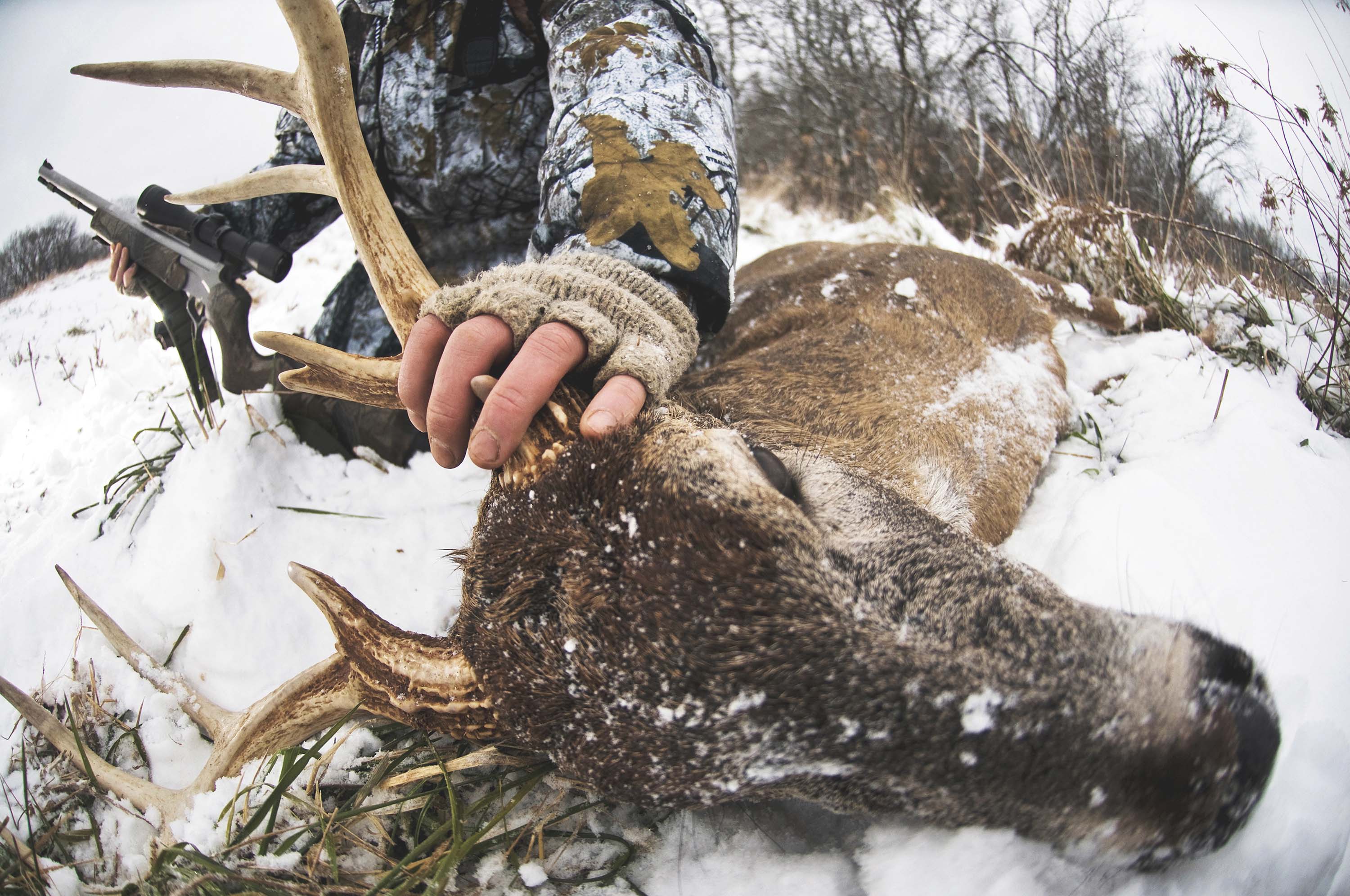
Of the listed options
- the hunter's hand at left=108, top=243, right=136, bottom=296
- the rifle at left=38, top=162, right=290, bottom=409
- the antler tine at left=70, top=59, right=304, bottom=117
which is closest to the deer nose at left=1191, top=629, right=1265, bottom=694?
the antler tine at left=70, top=59, right=304, bottom=117

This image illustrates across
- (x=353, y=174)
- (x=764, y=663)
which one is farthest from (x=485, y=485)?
(x=764, y=663)

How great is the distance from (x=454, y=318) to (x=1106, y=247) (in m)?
4.03

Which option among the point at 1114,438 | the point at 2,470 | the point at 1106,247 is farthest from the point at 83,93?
the point at 1106,247

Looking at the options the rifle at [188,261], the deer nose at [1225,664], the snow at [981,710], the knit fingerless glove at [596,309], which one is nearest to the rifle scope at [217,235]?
the rifle at [188,261]

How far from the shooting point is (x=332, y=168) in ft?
5.93

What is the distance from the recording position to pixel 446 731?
58.9 inches

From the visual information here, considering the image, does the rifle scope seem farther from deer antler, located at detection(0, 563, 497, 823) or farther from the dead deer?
deer antler, located at detection(0, 563, 497, 823)

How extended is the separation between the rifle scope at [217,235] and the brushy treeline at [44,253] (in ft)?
0.85

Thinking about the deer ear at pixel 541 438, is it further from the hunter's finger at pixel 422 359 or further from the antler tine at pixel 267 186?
the antler tine at pixel 267 186

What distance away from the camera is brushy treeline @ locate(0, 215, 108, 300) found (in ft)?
7.55

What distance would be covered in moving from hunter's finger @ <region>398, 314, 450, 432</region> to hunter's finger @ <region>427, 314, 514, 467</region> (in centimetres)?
6

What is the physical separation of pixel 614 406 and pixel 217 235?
2631 mm

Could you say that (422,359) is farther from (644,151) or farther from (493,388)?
(644,151)

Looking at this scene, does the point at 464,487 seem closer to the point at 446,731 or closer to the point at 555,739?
the point at 446,731
